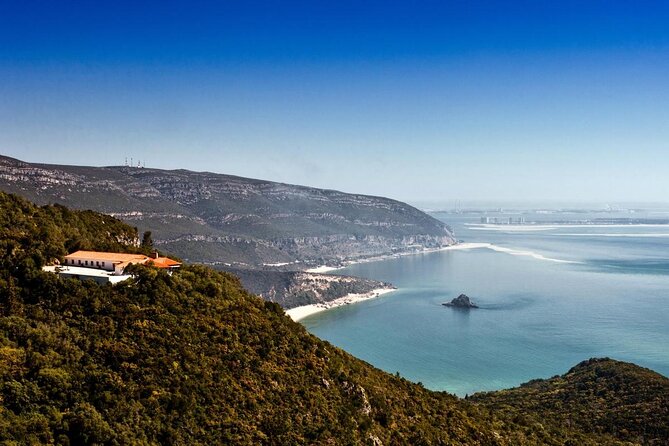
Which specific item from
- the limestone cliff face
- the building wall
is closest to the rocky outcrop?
the limestone cliff face

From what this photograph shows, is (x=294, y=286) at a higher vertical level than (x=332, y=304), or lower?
higher

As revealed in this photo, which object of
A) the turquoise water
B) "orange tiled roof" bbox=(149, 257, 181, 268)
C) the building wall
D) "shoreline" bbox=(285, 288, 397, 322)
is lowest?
"shoreline" bbox=(285, 288, 397, 322)

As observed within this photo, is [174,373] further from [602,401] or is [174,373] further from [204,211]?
[204,211]

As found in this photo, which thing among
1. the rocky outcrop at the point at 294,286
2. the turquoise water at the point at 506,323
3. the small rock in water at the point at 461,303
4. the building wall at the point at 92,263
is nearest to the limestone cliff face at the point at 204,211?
the rocky outcrop at the point at 294,286

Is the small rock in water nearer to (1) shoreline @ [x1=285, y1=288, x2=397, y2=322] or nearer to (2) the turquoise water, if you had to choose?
(2) the turquoise water

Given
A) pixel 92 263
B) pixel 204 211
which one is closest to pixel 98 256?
pixel 92 263

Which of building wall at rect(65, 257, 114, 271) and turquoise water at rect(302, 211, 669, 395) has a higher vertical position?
building wall at rect(65, 257, 114, 271)
